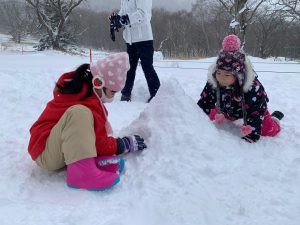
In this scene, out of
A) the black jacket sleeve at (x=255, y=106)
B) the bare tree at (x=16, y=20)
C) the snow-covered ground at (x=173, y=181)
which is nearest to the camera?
the snow-covered ground at (x=173, y=181)

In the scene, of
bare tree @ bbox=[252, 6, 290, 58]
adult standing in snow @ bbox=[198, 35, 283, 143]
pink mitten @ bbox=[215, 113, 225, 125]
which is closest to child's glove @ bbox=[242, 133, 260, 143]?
adult standing in snow @ bbox=[198, 35, 283, 143]

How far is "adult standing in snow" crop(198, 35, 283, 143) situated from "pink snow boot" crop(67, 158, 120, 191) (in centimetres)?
122

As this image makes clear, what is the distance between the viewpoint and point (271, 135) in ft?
8.84

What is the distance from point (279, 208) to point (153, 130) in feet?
2.81

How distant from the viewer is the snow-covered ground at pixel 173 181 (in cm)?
152

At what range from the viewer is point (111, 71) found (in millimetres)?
1892

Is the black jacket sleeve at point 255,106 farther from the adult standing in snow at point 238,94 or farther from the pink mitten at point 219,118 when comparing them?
the pink mitten at point 219,118

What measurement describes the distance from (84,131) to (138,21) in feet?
6.97

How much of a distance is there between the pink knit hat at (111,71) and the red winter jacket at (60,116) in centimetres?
10

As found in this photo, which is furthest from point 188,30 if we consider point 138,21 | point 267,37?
point 138,21

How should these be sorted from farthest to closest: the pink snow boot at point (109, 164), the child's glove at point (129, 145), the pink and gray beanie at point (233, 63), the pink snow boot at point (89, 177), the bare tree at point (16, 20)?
the bare tree at point (16, 20) → the pink and gray beanie at point (233, 63) → the child's glove at point (129, 145) → the pink snow boot at point (109, 164) → the pink snow boot at point (89, 177)

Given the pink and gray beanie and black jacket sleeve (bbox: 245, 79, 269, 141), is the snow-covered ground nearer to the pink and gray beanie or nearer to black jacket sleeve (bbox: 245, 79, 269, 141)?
black jacket sleeve (bbox: 245, 79, 269, 141)

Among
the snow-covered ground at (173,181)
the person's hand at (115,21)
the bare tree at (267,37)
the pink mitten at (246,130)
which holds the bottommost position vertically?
the snow-covered ground at (173,181)

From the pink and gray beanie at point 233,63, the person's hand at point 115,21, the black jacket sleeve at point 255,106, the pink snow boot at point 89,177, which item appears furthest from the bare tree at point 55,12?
the pink snow boot at point 89,177
